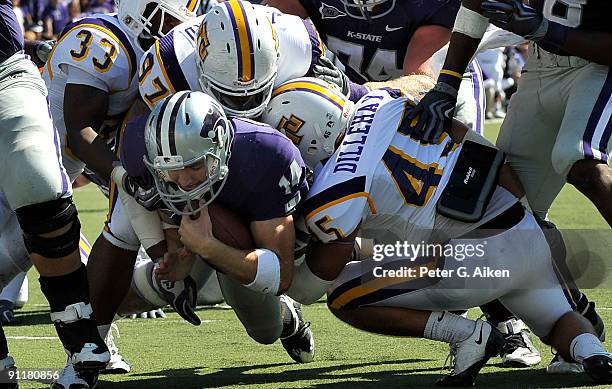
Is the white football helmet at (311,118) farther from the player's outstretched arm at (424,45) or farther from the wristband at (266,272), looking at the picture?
the player's outstretched arm at (424,45)

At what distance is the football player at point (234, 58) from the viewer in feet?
14.7

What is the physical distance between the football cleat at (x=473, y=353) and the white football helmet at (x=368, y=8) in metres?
2.01

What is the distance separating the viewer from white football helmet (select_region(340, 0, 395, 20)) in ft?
18.7

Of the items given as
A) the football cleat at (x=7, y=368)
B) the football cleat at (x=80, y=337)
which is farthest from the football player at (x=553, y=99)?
the football cleat at (x=7, y=368)

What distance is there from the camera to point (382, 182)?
14.3ft

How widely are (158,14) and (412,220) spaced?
64.9 inches

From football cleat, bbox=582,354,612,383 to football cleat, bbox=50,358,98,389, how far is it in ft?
5.80

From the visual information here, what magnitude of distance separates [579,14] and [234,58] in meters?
1.41

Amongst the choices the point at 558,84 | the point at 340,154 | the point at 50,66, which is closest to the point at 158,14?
the point at 50,66

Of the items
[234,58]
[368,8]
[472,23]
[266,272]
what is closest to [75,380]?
[266,272]

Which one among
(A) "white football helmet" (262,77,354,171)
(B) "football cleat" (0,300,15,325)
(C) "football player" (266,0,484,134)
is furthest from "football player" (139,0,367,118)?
(B) "football cleat" (0,300,15,325)

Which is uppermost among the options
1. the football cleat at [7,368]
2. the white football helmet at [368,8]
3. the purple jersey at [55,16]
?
the white football helmet at [368,8]

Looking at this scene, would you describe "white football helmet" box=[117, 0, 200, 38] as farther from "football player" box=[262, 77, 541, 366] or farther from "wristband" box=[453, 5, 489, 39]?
"wristband" box=[453, 5, 489, 39]

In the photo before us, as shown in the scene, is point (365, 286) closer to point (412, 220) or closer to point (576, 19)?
point (412, 220)
